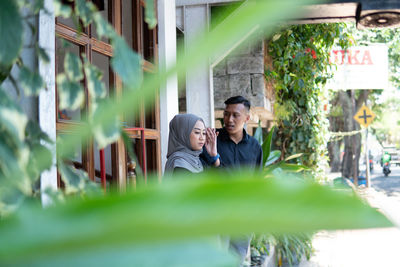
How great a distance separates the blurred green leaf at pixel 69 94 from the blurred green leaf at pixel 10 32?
10cm

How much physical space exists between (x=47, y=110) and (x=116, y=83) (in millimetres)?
970

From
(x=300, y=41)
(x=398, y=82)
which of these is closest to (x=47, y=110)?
(x=300, y=41)

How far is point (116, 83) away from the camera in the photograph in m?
2.34

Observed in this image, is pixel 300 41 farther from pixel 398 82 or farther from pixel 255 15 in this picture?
pixel 398 82

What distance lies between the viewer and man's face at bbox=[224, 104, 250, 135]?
3422mm

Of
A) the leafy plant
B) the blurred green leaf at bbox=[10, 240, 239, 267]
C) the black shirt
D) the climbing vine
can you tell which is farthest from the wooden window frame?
the climbing vine

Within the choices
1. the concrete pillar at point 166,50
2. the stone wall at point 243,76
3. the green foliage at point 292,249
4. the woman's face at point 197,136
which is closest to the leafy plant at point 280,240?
the green foliage at point 292,249

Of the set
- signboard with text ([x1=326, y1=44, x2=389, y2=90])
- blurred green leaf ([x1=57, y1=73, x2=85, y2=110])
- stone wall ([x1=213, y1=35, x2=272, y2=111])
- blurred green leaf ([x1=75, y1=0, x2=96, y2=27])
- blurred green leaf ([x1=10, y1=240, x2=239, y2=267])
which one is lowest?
blurred green leaf ([x1=10, y1=240, x2=239, y2=267])

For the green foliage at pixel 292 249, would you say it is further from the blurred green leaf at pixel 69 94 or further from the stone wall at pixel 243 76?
the blurred green leaf at pixel 69 94

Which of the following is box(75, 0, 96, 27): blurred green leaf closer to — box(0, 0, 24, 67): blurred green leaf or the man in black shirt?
box(0, 0, 24, 67): blurred green leaf

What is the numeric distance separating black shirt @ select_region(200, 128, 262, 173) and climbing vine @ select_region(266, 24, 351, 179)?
193 centimetres

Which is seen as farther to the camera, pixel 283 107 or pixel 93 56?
pixel 283 107

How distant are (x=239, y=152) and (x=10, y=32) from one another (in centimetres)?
303

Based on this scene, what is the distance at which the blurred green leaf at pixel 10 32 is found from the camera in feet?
1.18
